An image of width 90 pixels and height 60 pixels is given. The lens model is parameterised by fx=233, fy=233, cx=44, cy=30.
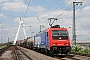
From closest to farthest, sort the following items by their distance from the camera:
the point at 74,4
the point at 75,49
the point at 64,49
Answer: the point at 64,49 → the point at 75,49 → the point at 74,4

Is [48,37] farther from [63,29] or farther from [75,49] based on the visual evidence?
[75,49]

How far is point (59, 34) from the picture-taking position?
1022 inches

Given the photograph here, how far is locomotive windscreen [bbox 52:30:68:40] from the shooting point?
1014 inches

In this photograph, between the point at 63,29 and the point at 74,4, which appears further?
the point at 74,4

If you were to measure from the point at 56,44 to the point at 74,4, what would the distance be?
15173mm

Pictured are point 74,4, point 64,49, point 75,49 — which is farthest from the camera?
point 74,4

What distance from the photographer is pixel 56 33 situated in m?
26.1

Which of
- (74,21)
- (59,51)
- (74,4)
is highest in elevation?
(74,4)

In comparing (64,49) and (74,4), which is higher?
(74,4)

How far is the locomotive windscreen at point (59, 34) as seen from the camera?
84.5ft

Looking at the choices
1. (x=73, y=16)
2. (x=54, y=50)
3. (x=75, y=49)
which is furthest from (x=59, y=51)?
(x=73, y=16)

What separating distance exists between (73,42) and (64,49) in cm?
1210

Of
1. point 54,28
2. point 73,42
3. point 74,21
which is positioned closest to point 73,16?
point 74,21

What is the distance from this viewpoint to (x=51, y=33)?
2594 cm
